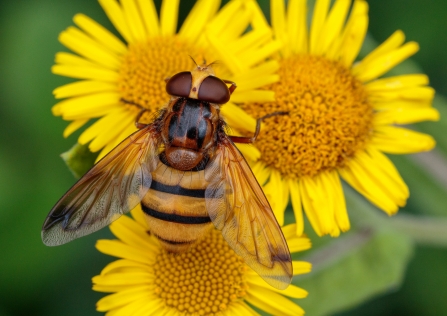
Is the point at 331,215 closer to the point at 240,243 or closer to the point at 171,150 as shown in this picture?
the point at 240,243

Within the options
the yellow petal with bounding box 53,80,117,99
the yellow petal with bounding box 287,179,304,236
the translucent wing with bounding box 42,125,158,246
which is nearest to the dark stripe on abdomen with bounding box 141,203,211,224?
the translucent wing with bounding box 42,125,158,246

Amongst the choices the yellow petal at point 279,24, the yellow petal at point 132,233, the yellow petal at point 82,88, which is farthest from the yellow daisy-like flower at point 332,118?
the yellow petal at point 82,88

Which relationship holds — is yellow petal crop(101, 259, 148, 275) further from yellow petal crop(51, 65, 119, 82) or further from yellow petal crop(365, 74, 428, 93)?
yellow petal crop(365, 74, 428, 93)

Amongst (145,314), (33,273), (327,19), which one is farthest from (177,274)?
(327,19)

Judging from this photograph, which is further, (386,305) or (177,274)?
(386,305)

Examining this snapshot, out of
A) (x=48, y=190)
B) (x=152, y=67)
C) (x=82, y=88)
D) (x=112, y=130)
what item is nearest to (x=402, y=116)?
(x=152, y=67)

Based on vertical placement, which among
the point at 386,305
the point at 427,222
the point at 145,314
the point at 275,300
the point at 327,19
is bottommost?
the point at 386,305

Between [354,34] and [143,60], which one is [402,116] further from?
[143,60]
